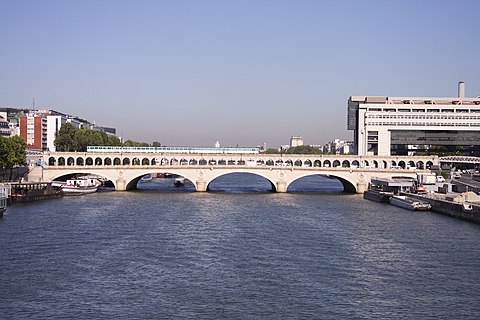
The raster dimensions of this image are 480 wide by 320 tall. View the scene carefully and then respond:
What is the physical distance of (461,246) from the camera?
4603 centimetres

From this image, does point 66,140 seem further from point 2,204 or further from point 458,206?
point 458,206

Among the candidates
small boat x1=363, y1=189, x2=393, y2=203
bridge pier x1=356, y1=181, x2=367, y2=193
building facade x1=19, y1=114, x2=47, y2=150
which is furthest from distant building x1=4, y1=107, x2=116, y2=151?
small boat x1=363, y1=189, x2=393, y2=203

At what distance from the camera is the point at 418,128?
12888 centimetres

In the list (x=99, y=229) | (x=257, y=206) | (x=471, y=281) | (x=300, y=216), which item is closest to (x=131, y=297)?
(x=471, y=281)

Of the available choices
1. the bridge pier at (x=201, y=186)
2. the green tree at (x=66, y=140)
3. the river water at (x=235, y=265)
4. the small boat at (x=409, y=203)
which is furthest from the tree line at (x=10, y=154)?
the small boat at (x=409, y=203)

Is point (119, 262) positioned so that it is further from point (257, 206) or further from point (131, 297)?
point (257, 206)

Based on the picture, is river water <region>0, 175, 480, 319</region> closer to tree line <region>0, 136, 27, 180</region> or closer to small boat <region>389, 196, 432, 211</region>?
small boat <region>389, 196, 432, 211</region>

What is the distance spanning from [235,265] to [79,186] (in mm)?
58385

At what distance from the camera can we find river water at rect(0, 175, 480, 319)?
30.7 metres

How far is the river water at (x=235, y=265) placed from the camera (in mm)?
30719

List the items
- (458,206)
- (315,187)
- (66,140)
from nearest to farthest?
(458,206) → (315,187) → (66,140)

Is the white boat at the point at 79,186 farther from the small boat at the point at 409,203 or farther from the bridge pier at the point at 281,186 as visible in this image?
the small boat at the point at 409,203

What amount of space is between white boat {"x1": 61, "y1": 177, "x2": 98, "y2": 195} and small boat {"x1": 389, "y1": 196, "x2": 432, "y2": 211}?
4258 cm

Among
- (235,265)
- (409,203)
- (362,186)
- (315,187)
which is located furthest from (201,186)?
(235,265)
